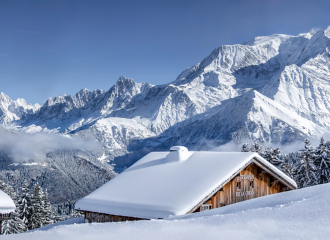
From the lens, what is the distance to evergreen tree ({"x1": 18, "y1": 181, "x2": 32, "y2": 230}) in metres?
40.3

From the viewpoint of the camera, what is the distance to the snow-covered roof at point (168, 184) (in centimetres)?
1148

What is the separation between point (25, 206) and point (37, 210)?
1673mm

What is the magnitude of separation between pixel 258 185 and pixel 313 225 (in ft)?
40.2

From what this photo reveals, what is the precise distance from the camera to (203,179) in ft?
42.2

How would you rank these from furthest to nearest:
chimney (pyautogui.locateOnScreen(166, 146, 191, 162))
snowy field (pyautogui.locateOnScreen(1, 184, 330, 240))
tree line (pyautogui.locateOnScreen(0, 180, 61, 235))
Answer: tree line (pyautogui.locateOnScreen(0, 180, 61, 235)), chimney (pyautogui.locateOnScreen(166, 146, 191, 162)), snowy field (pyautogui.locateOnScreen(1, 184, 330, 240))

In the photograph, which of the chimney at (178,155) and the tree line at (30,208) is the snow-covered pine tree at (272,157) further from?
the tree line at (30,208)

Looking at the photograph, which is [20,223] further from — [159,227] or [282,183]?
[159,227]

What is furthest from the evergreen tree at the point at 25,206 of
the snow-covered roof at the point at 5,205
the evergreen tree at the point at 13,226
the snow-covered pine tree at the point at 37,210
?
the snow-covered roof at the point at 5,205

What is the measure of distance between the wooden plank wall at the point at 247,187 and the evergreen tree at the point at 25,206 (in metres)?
33.8

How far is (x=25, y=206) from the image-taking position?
41.1 meters

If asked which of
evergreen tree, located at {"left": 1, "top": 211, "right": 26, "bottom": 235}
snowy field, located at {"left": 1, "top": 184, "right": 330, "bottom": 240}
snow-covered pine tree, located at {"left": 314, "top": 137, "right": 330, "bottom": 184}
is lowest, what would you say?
evergreen tree, located at {"left": 1, "top": 211, "right": 26, "bottom": 235}

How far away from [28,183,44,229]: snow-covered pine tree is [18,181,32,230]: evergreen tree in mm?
468

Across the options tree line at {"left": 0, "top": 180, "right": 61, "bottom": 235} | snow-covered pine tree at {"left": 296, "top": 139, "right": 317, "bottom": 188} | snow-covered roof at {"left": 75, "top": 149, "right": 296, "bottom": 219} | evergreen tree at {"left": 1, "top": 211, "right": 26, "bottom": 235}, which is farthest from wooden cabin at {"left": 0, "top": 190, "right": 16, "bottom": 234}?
snow-covered pine tree at {"left": 296, "top": 139, "right": 317, "bottom": 188}

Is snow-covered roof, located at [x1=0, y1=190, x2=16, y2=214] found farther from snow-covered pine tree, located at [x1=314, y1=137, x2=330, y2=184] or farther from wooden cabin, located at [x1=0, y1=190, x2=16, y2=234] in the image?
snow-covered pine tree, located at [x1=314, y1=137, x2=330, y2=184]
